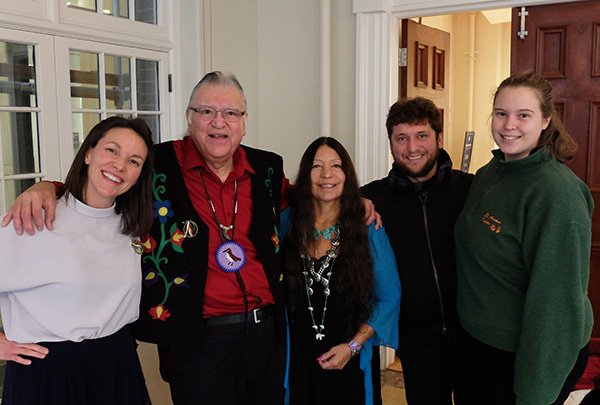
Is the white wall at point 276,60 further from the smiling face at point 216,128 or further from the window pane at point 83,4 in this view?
the smiling face at point 216,128

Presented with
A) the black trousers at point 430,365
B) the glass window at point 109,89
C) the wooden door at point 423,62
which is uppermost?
the wooden door at point 423,62

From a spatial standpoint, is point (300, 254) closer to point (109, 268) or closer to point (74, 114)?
point (109, 268)

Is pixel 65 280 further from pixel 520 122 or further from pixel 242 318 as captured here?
pixel 520 122

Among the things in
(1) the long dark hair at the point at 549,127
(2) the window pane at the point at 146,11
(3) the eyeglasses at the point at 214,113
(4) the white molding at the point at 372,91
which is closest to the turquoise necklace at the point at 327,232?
(3) the eyeglasses at the point at 214,113

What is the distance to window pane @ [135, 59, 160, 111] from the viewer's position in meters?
3.18

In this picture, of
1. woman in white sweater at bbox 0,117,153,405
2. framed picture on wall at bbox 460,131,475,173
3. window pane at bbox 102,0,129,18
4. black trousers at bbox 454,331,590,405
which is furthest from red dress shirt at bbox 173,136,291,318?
framed picture on wall at bbox 460,131,475,173

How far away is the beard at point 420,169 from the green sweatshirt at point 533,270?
0.31 metres

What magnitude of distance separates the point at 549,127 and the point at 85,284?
1.51 m

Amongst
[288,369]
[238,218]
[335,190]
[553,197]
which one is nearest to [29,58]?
[238,218]

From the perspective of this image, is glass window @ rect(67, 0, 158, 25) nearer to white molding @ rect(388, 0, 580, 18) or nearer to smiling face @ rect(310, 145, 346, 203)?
white molding @ rect(388, 0, 580, 18)

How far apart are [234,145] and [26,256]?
30.8 inches

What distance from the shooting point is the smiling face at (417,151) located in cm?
217

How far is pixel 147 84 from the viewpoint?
3242 mm

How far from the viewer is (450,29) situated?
215 inches
